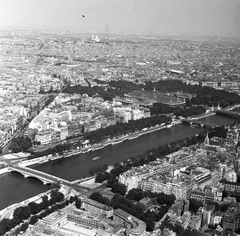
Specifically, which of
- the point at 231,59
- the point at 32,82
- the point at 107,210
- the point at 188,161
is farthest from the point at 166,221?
the point at 32,82

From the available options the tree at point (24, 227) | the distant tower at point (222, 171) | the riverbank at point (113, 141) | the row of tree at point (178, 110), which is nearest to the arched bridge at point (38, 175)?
the riverbank at point (113, 141)

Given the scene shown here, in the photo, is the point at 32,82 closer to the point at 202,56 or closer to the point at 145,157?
the point at 202,56

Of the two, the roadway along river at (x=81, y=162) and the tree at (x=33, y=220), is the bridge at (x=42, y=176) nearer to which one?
the roadway along river at (x=81, y=162)

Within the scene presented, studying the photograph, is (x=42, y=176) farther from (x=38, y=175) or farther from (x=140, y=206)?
(x=140, y=206)

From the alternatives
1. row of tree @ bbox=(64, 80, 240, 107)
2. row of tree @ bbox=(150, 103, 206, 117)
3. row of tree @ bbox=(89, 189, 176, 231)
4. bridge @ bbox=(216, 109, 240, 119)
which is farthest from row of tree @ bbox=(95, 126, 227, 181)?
row of tree @ bbox=(64, 80, 240, 107)

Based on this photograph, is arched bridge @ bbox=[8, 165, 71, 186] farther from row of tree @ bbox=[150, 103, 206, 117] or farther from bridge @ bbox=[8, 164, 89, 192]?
row of tree @ bbox=[150, 103, 206, 117]

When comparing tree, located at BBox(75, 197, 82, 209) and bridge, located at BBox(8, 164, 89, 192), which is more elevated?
tree, located at BBox(75, 197, 82, 209)

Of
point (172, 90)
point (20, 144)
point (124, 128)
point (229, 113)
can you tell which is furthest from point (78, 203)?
point (172, 90)
